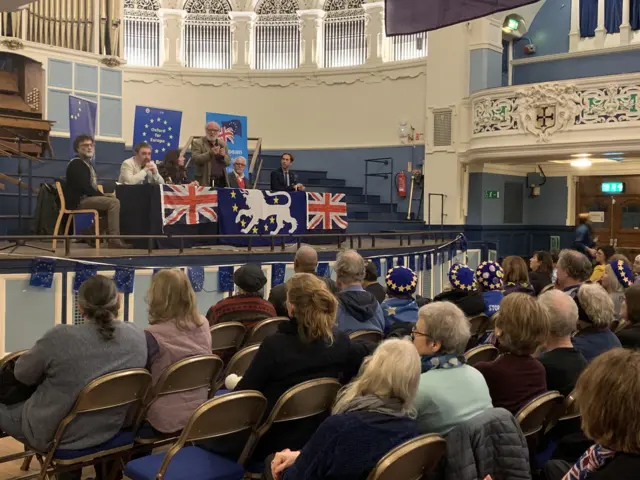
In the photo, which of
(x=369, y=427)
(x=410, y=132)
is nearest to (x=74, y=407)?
(x=369, y=427)

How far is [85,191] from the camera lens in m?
7.55

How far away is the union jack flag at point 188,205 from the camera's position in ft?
24.3

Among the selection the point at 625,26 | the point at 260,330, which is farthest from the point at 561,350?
the point at 625,26

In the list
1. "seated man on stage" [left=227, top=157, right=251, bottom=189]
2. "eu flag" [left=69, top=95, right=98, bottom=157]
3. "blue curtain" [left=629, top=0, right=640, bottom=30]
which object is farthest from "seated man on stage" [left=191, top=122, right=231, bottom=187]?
"blue curtain" [left=629, top=0, right=640, bottom=30]

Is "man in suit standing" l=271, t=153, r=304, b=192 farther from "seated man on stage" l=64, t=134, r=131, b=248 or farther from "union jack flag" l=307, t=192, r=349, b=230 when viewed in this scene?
"seated man on stage" l=64, t=134, r=131, b=248

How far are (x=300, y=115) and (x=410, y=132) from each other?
252 centimetres

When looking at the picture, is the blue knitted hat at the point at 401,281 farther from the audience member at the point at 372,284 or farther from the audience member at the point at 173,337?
the audience member at the point at 173,337

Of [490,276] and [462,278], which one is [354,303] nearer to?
[462,278]

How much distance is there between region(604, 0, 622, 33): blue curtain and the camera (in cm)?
1278

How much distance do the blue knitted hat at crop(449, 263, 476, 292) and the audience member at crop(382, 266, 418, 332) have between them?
0.48m

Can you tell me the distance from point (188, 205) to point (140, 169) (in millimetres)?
842

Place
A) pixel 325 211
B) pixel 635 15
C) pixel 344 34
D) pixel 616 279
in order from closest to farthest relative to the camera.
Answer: pixel 616 279
pixel 325 211
pixel 635 15
pixel 344 34

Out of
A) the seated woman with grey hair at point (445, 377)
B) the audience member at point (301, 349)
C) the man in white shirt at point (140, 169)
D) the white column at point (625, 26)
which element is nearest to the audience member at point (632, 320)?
the seated woman with grey hair at point (445, 377)

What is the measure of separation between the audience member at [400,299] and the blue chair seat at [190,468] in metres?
1.77
